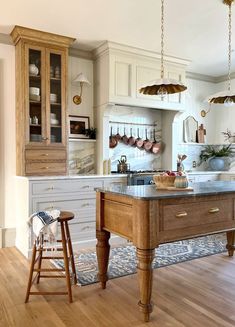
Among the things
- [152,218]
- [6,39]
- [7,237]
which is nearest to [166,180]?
[152,218]

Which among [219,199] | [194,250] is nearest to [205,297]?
[219,199]

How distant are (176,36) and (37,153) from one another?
239cm

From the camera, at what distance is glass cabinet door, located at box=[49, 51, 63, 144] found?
391 cm

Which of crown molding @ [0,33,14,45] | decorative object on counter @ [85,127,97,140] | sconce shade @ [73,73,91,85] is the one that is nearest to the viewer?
crown molding @ [0,33,14,45]

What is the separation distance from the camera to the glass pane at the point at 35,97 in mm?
3768

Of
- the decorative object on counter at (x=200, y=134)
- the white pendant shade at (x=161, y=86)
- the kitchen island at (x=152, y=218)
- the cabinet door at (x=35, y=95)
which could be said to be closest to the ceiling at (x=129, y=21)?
the cabinet door at (x=35, y=95)

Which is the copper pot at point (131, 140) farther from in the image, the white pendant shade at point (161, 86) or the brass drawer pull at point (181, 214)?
the brass drawer pull at point (181, 214)

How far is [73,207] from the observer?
3.71 meters

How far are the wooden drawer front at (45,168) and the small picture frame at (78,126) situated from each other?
1.81 feet

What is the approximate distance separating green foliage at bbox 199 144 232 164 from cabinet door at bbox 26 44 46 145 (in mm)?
3269

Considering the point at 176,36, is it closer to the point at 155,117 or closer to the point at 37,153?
the point at 155,117

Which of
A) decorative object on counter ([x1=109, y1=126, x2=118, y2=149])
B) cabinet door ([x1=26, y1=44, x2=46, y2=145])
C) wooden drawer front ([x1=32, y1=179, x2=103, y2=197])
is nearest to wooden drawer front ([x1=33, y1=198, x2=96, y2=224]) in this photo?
wooden drawer front ([x1=32, y1=179, x2=103, y2=197])

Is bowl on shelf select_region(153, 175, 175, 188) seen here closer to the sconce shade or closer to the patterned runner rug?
the patterned runner rug

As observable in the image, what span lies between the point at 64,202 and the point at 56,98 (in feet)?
4.59
